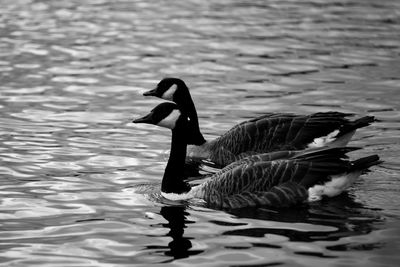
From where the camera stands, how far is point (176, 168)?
12828mm

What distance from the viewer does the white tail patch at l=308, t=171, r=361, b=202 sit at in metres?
12.0

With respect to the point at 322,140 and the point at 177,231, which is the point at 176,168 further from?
the point at 322,140

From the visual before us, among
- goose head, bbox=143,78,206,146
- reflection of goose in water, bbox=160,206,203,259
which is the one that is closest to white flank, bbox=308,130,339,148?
goose head, bbox=143,78,206,146

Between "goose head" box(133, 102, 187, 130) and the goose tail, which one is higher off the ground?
"goose head" box(133, 102, 187, 130)

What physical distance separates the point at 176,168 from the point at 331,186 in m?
2.34

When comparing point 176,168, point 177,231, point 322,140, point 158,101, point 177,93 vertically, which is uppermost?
point 177,93

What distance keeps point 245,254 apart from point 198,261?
0.58 metres

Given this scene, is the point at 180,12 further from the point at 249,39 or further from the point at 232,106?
the point at 232,106

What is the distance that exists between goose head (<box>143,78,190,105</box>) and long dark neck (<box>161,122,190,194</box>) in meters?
3.03

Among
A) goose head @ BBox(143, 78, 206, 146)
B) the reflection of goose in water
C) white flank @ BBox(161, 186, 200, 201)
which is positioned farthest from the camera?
goose head @ BBox(143, 78, 206, 146)

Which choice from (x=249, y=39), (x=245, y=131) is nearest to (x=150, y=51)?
(x=249, y=39)

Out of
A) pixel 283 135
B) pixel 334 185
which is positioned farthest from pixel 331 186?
pixel 283 135

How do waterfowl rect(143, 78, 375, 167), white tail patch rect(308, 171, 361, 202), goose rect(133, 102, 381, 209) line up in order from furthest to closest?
waterfowl rect(143, 78, 375, 167) < white tail patch rect(308, 171, 361, 202) < goose rect(133, 102, 381, 209)

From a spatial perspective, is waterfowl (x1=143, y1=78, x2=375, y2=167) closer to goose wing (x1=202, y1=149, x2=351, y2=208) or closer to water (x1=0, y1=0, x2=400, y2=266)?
water (x1=0, y1=0, x2=400, y2=266)
